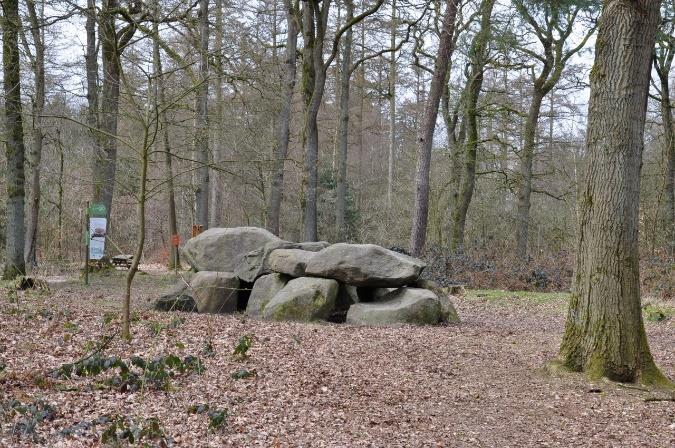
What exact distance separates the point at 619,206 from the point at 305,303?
191 inches

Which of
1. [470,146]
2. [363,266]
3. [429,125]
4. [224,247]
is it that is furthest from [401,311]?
[470,146]

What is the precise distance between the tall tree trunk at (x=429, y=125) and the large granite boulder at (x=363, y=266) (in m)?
5.10

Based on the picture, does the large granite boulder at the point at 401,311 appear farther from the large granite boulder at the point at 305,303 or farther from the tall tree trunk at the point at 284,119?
the tall tree trunk at the point at 284,119

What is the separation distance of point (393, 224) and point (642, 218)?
8901mm

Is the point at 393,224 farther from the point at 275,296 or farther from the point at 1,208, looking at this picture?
the point at 275,296

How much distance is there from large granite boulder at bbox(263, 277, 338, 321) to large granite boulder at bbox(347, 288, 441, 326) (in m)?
0.40

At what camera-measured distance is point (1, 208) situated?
19625mm

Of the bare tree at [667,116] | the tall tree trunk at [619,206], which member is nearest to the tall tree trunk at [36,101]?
the tall tree trunk at [619,206]

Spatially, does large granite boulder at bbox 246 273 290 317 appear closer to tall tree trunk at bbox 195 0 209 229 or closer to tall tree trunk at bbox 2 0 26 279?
tall tree trunk at bbox 195 0 209 229

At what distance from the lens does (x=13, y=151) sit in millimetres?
12227

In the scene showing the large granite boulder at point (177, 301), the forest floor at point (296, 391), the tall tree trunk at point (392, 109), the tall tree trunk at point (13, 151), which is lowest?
the forest floor at point (296, 391)

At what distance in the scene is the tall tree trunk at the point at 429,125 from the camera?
1404 centimetres

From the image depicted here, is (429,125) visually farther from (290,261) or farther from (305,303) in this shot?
(305,303)

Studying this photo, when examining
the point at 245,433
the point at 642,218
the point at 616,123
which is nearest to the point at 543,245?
the point at 642,218
